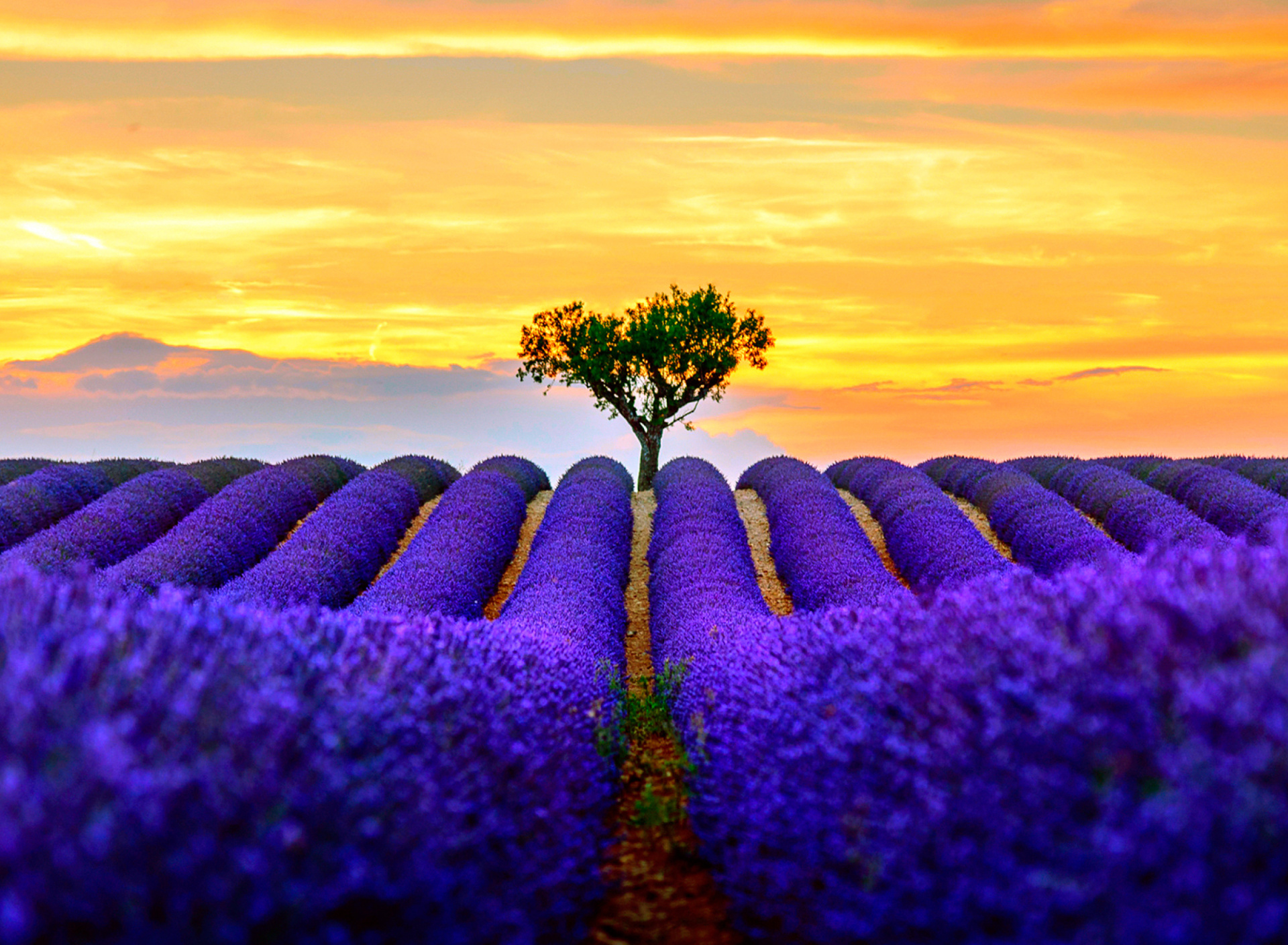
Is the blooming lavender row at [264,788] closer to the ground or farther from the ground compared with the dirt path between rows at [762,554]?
farther from the ground

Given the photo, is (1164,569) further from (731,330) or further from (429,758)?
(731,330)

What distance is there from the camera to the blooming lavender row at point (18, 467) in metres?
20.4

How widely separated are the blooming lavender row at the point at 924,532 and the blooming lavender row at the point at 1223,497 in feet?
11.1

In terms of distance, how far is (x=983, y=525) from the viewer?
18125mm

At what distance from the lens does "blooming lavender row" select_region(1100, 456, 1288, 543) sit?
15.1m

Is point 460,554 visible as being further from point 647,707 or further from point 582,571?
point 647,707

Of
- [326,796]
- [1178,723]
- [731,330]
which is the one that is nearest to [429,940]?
[326,796]

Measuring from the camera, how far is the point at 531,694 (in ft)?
16.5

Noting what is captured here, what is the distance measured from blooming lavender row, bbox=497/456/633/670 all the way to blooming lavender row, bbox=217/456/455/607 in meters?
2.25

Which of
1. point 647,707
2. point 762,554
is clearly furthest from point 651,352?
point 647,707

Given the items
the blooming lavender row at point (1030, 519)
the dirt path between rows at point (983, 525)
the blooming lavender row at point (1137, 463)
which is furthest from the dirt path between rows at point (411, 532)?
the blooming lavender row at point (1137, 463)

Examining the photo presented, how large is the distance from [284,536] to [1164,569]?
14.6 m

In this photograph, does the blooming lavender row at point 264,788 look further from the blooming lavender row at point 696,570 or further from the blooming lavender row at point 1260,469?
the blooming lavender row at point 1260,469

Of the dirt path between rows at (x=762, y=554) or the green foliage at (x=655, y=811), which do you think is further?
the dirt path between rows at (x=762, y=554)
